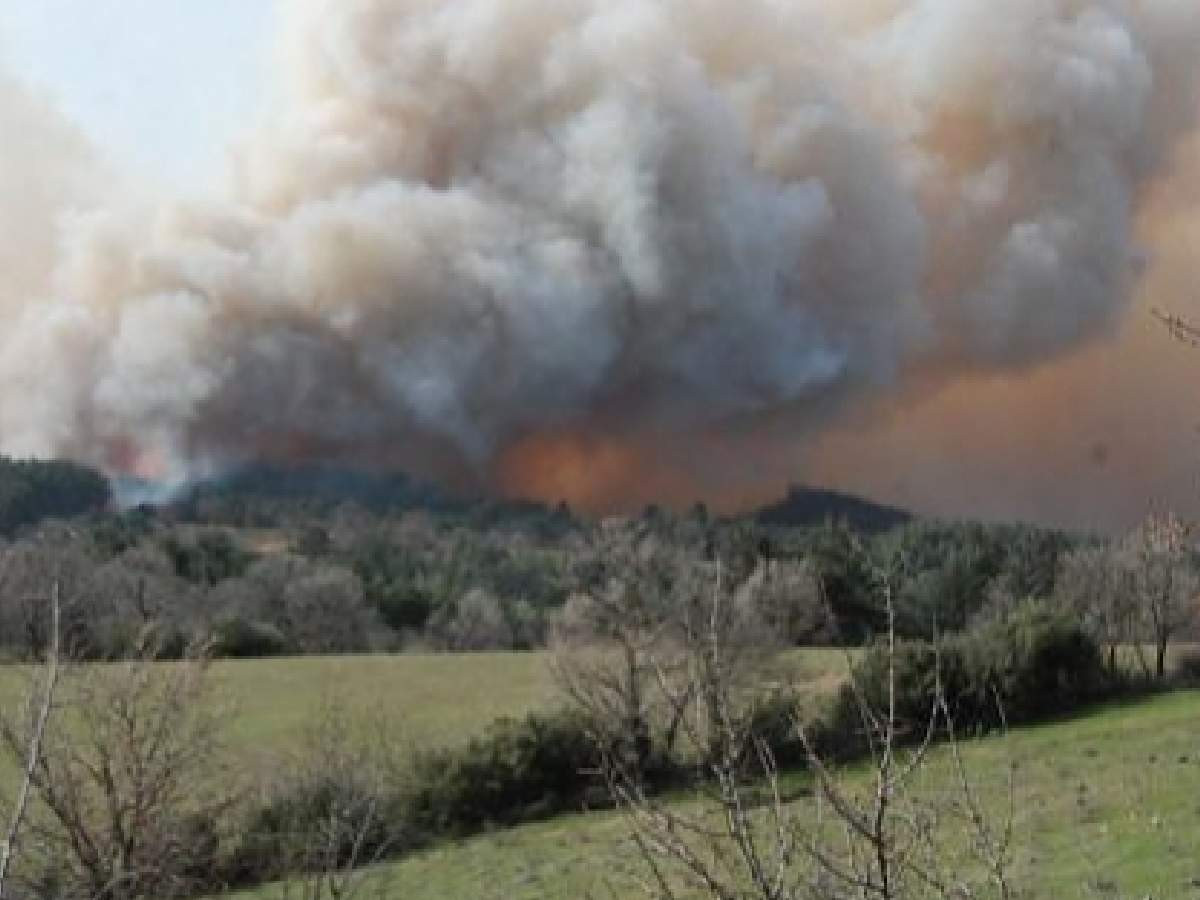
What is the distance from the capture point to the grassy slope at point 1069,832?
1573 cm

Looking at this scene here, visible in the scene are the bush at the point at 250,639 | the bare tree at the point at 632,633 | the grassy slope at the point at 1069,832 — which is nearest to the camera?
the grassy slope at the point at 1069,832

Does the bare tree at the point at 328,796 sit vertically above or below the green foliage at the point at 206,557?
below

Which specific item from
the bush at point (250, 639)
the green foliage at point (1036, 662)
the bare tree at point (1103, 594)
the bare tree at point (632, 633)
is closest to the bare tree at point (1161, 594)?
the bare tree at point (1103, 594)

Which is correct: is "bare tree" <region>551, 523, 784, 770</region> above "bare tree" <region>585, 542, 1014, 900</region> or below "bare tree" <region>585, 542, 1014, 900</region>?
above

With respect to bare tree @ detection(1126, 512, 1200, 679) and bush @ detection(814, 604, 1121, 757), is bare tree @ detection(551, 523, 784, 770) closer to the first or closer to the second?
bush @ detection(814, 604, 1121, 757)

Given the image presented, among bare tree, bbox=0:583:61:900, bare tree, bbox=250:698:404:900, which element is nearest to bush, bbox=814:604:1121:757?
bare tree, bbox=250:698:404:900

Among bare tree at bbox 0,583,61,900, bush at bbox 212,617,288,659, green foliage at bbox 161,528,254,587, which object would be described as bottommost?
bare tree at bbox 0,583,61,900

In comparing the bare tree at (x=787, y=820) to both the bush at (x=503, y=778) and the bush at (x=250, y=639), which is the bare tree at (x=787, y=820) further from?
the bush at (x=250, y=639)

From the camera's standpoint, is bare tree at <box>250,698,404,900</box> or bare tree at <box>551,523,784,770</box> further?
bare tree at <box>551,523,784,770</box>

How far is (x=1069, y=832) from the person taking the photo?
1906 cm

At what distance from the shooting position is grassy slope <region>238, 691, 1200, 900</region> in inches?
619

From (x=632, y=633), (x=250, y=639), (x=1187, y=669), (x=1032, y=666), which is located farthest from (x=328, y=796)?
(x=250, y=639)

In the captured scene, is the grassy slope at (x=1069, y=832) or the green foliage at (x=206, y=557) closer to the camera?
the grassy slope at (x=1069, y=832)

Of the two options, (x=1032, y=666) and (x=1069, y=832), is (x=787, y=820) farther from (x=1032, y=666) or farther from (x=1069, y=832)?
(x=1032, y=666)
